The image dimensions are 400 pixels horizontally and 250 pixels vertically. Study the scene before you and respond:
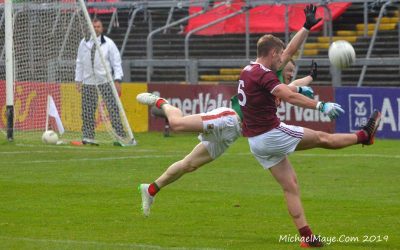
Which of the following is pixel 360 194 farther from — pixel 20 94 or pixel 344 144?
pixel 20 94

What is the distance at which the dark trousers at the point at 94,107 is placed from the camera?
22.8 metres

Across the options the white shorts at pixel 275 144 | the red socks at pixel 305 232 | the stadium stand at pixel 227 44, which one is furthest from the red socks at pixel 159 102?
the stadium stand at pixel 227 44

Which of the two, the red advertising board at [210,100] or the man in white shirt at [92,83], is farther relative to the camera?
the red advertising board at [210,100]

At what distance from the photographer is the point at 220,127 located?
1189 centimetres

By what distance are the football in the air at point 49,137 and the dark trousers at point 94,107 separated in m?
0.60

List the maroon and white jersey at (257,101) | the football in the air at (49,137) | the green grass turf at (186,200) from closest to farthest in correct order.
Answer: the maroon and white jersey at (257,101) < the green grass turf at (186,200) < the football in the air at (49,137)

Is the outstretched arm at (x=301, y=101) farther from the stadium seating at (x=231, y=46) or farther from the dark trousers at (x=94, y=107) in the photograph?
the stadium seating at (x=231, y=46)

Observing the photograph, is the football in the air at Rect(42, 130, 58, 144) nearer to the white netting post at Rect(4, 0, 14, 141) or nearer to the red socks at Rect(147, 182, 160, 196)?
the white netting post at Rect(4, 0, 14, 141)

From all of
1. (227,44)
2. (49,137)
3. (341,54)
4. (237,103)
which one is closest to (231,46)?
(227,44)

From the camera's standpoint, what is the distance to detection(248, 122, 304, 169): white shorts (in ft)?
35.3

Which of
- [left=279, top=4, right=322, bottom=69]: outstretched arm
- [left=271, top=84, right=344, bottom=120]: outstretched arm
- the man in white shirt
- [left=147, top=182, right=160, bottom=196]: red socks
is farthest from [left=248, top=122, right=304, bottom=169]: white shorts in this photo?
the man in white shirt

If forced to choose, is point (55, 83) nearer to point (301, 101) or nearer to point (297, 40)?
point (297, 40)

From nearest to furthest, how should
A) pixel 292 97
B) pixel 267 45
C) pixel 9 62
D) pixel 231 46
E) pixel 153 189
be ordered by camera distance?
pixel 292 97 → pixel 267 45 → pixel 153 189 → pixel 9 62 → pixel 231 46

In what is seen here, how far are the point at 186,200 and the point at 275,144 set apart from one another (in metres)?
3.60
